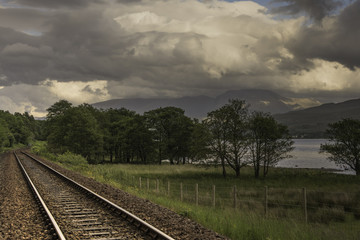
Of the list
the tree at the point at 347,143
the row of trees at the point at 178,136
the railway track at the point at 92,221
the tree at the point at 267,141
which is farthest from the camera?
the tree at the point at 267,141

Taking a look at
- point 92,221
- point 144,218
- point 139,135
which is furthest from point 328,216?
point 139,135

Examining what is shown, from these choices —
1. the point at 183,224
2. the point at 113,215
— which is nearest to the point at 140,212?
the point at 113,215

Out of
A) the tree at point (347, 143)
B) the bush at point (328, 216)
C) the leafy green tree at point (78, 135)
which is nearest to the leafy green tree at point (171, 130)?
the leafy green tree at point (78, 135)

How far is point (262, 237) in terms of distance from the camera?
9297 mm

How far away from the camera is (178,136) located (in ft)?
232

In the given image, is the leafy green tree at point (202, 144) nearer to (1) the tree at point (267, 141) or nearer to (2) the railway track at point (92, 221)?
(1) the tree at point (267, 141)

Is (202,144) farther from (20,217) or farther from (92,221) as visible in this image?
(92,221)

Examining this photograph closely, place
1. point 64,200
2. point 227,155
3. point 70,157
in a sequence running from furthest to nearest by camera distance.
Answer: point 70,157
point 227,155
point 64,200

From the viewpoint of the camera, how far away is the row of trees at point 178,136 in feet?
146

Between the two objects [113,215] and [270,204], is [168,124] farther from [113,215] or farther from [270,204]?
[113,215]

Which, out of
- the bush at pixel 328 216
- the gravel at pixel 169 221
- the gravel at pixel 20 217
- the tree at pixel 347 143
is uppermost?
the tree at pixel 347 143

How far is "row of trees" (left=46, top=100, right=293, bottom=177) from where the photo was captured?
4438cm

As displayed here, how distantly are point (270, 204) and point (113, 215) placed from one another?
571 inches

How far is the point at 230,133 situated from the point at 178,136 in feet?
90.4
